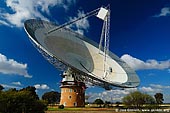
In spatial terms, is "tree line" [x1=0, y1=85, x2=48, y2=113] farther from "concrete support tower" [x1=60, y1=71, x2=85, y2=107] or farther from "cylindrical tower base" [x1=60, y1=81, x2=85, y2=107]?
"cylindrical tower base" [x1=60, y1=81, x2=85, y2=107]

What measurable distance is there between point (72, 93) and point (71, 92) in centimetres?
39

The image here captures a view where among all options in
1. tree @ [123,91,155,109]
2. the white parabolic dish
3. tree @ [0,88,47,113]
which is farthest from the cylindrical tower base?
tree @ [0,88,47,113]

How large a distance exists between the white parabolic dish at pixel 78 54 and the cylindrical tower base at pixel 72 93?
1553 centimetres

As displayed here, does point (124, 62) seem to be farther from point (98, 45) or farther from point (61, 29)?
point (61, 29)

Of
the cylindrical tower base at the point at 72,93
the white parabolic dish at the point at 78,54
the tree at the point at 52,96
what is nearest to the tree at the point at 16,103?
the white parabolic dish at the point at 78,54

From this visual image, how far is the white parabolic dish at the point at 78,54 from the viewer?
4798 cm

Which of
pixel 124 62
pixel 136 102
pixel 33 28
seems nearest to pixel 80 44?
pixel 124 62

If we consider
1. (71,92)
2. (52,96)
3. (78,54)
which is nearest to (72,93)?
(71,92)

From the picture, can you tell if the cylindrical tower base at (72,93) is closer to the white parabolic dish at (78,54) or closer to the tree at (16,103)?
the white parabolic dish at (78,54)

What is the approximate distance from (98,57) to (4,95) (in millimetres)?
29952

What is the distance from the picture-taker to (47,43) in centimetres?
5091

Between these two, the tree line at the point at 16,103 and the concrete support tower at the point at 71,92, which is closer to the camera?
the tree line at the point at 16,103

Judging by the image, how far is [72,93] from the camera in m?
73.9

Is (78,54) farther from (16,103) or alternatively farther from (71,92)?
(16,103)
